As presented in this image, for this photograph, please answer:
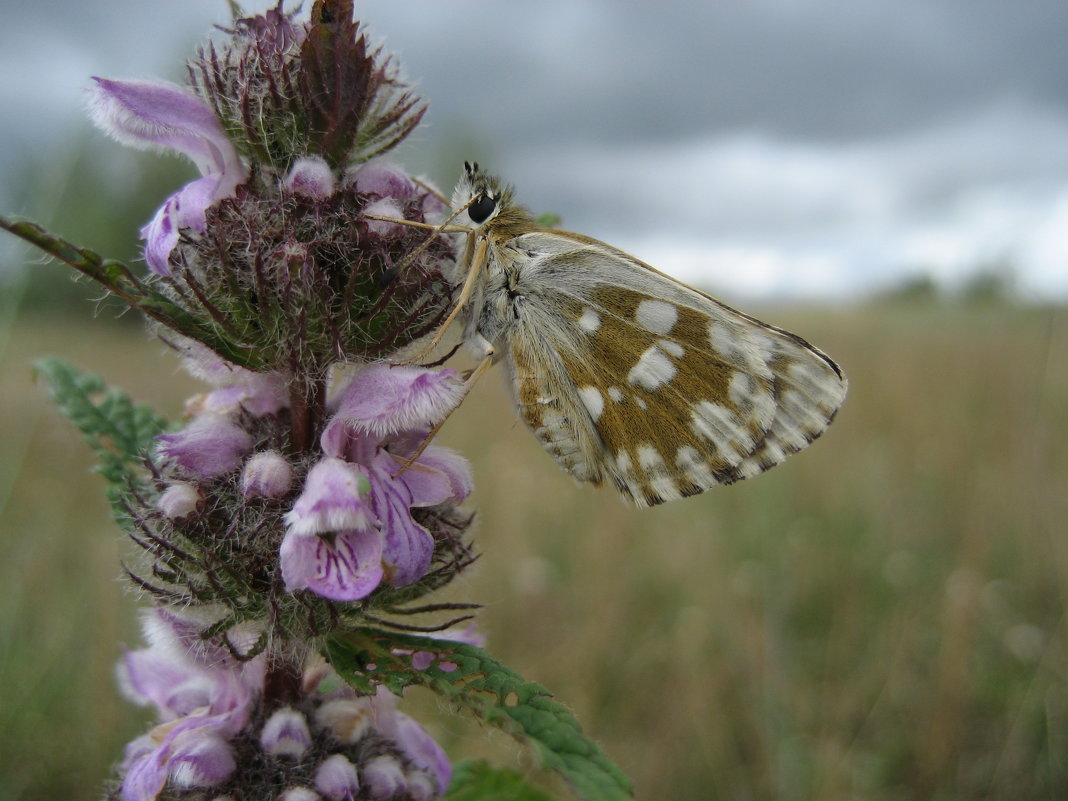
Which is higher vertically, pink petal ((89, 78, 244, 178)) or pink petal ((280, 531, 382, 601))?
pink petal ((89, 78, 244, 178))

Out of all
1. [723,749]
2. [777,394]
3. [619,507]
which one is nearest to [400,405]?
[777,394]

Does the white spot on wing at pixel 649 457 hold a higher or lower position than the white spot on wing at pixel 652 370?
lower

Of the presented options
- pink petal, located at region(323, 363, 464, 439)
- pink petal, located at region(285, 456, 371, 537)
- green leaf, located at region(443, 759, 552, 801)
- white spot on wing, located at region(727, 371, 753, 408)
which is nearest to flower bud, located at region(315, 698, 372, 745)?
green leaf, located at region(443, 759, 552, 801)

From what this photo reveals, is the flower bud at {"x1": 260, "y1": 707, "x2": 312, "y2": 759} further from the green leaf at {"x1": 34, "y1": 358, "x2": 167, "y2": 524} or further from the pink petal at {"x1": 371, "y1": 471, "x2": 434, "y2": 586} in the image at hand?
the green leaf at {"x1": 34, "y1": 358, "x2": 167, "y2": 524}

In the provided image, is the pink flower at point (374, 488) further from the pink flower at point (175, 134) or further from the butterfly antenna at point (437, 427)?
the pink flower at point (175, 134)

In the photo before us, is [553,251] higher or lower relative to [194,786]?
higher

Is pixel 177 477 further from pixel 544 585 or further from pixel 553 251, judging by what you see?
pixel 544 585

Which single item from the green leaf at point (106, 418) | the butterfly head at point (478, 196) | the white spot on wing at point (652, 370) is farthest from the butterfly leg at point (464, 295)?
the green leaf at point (106, 418)
